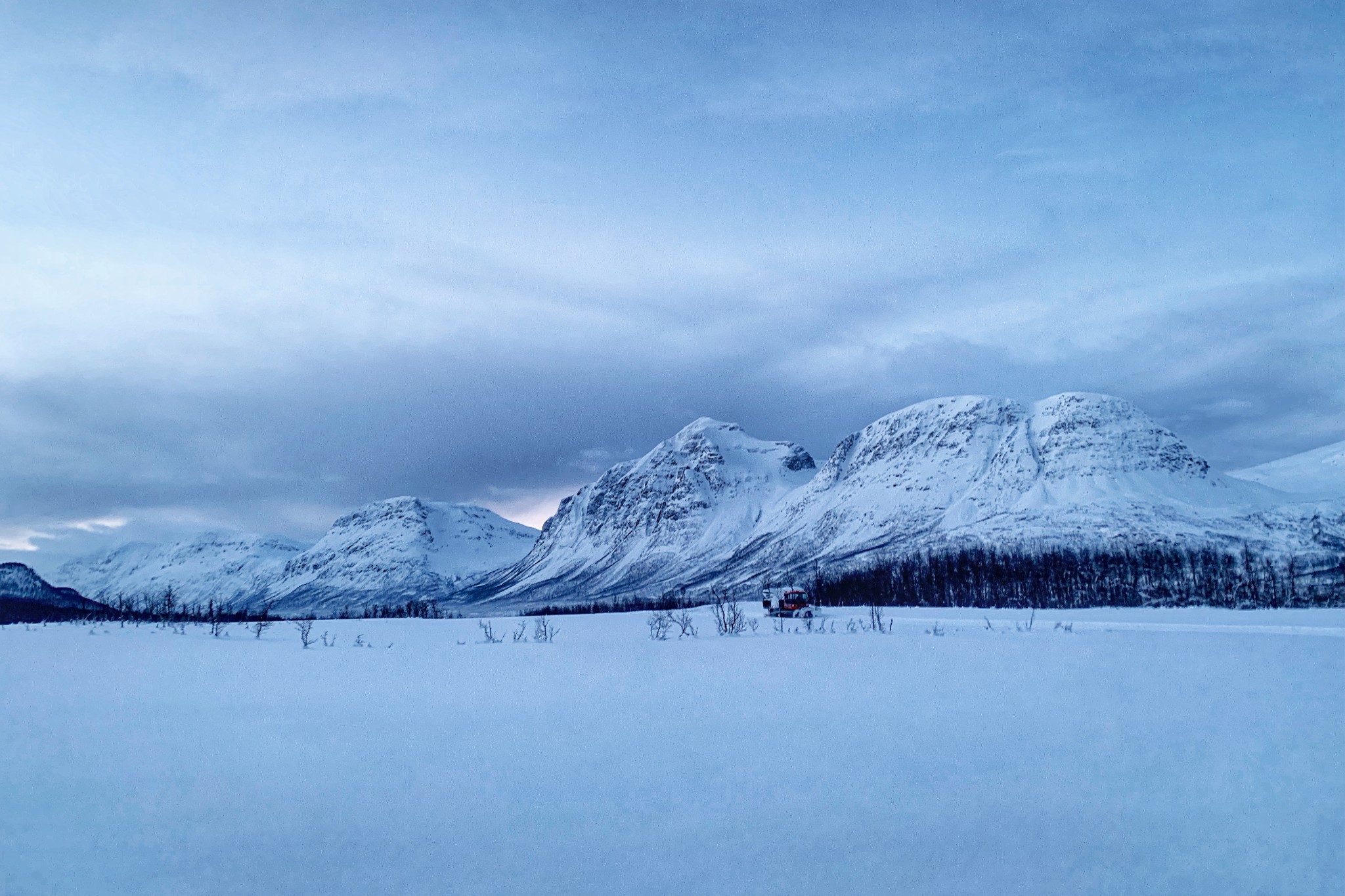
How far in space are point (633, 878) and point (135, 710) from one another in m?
10.1

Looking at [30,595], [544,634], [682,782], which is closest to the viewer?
[682,782]

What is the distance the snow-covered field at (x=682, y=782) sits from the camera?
6.54m

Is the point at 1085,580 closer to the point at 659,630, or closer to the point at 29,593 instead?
the point at 659,630

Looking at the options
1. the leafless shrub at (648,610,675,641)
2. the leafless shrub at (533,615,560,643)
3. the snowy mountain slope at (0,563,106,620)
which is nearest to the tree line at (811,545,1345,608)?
the leafless shrub at (648,610,675,641)

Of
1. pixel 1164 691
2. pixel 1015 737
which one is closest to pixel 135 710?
pixel 1015 737

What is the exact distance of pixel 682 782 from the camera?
853 cm

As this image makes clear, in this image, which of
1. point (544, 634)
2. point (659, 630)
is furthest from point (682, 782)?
point (659, 630)

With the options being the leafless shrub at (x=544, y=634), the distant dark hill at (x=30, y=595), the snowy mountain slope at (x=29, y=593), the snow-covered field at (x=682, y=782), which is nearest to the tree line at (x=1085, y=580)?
the leafless shrub at (x=544, y=634)

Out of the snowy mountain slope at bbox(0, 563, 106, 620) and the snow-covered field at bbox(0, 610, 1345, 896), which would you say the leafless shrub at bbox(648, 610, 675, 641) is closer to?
the snow-covered field at bbox(0, 610, 1345, 896)

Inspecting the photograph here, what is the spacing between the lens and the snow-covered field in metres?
6.54

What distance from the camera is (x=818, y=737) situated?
33.5 feet

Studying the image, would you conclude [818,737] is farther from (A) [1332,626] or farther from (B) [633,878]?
(A) [1332,626]

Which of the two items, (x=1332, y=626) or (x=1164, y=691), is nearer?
(x=1164, y=691)

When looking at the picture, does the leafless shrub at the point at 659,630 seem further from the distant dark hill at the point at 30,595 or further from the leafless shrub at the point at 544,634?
the distant dark hill at the point at 30,595
